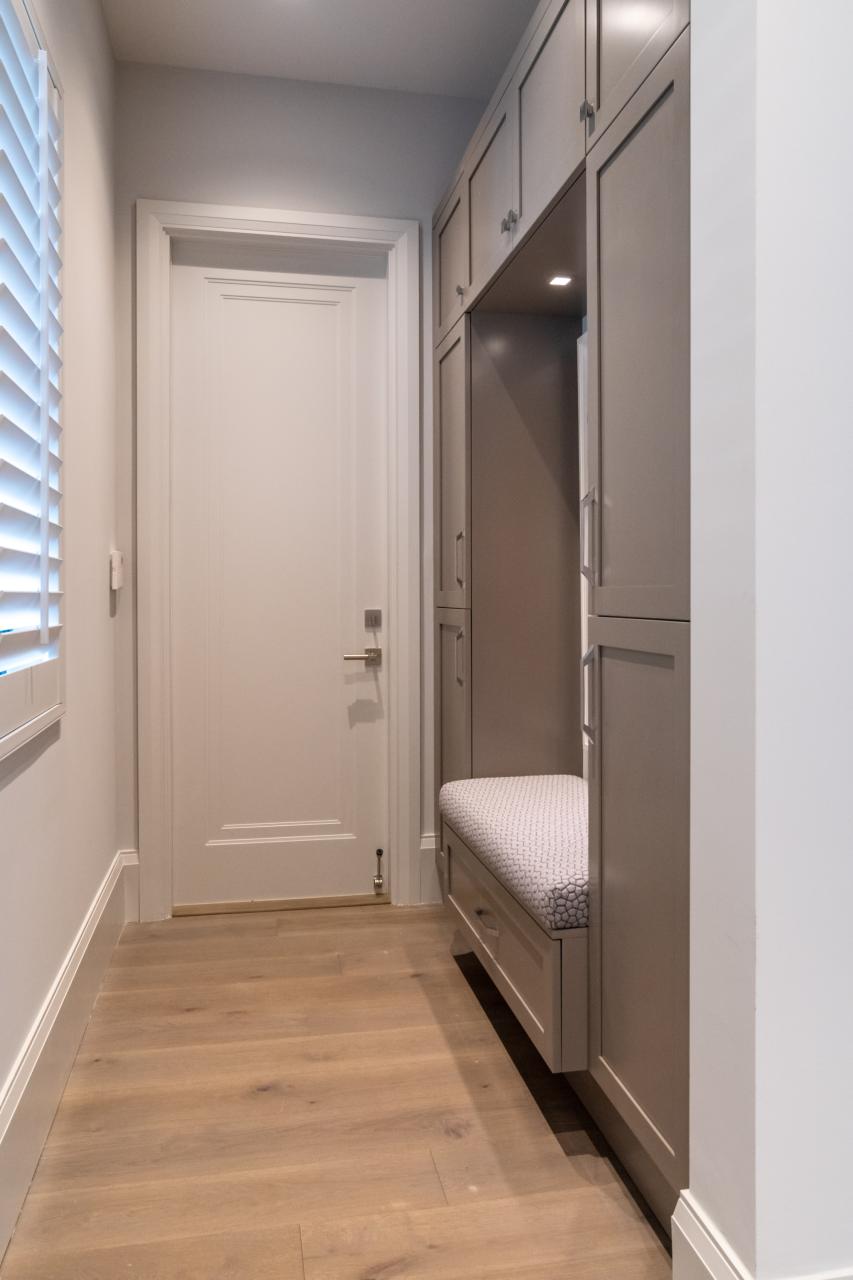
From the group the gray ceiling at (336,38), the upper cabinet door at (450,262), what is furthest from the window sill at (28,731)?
the gray ceiling at (336,38)

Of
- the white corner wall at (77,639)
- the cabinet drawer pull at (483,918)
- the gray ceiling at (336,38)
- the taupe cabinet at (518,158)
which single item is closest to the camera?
the white corner wall at (77,639)

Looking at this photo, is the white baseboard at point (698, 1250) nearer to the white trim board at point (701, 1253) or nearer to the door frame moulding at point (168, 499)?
the white trim board at point (701, 1253)

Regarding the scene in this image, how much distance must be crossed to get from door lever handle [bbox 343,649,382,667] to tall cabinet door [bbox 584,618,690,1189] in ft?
5.08

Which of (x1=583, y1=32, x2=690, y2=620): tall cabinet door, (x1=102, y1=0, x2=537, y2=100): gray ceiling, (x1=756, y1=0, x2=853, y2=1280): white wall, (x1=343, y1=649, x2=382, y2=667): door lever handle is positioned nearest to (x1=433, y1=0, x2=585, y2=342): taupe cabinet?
(x1=583, y1=32, x2=690, y2=620): tall cabinet door

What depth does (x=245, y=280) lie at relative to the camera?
308 cm

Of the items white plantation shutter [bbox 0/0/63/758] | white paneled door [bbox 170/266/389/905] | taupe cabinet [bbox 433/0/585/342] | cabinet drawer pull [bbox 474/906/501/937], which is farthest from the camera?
white paneled door [bbox 170/266/389/905]

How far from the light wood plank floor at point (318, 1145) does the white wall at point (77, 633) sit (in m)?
0.29

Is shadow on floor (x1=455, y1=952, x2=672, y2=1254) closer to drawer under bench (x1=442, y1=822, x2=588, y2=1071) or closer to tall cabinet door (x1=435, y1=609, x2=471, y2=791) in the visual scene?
drawer under bench (x1=442, y1=822, x2=588, y2=1071)

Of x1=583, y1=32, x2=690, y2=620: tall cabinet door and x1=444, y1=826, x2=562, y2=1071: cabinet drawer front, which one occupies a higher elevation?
x1=583, y1=32, x2=690, y2=620: tall cabinet door

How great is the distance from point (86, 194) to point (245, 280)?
2.53 feet

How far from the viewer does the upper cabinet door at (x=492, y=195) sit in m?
2.22

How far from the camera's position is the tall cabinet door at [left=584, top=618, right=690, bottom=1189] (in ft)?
4.39

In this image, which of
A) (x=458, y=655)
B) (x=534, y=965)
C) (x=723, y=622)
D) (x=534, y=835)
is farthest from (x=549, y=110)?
(x=534, y=965)

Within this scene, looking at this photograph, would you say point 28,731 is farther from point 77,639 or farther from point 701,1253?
point 701,1253
